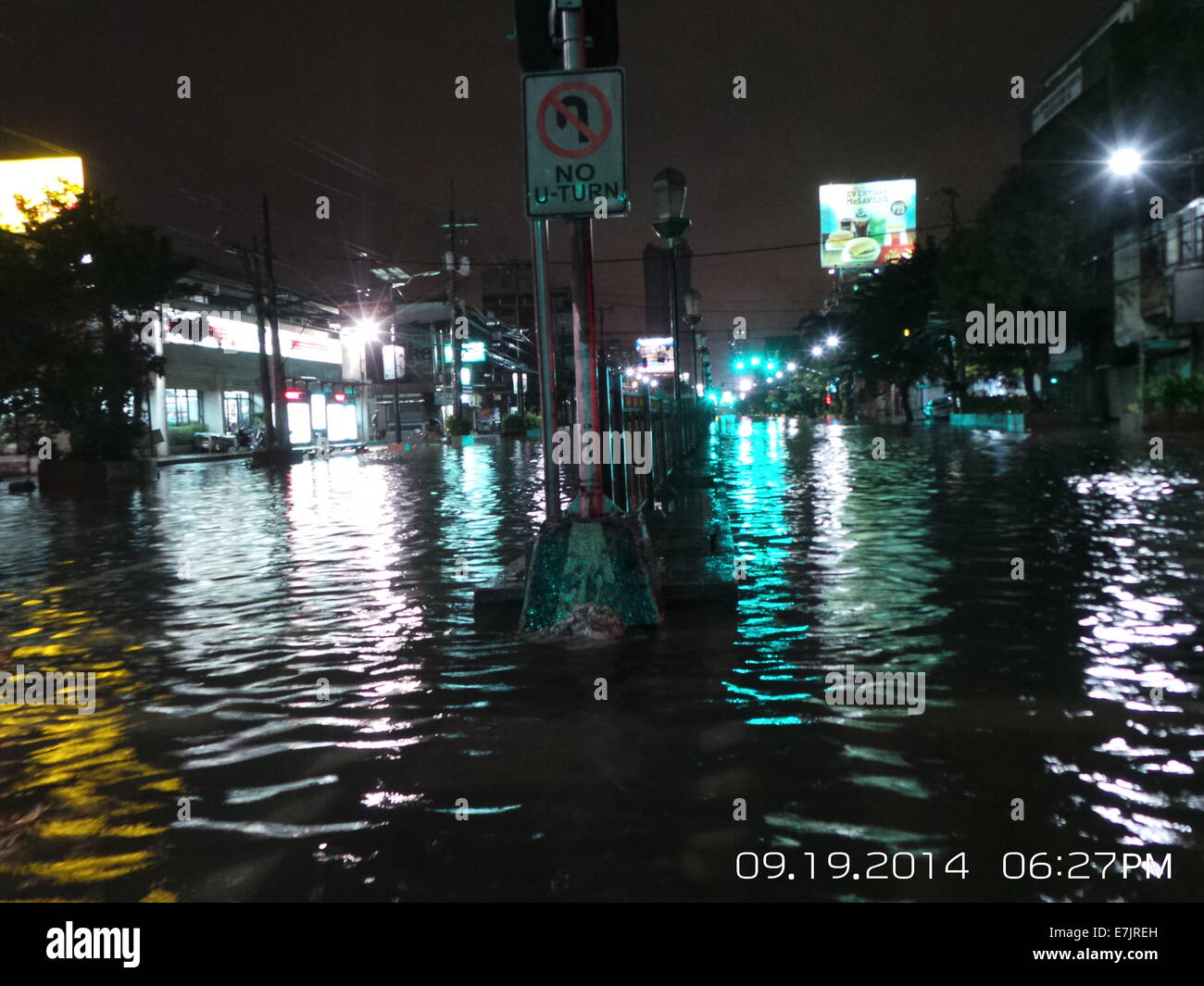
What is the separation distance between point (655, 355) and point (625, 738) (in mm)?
89988

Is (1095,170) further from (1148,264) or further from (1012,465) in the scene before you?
(1012,465)

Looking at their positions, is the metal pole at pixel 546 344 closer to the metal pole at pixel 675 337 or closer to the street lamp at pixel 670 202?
the street lamp at pixel 670 202

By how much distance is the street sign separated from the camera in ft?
20.5

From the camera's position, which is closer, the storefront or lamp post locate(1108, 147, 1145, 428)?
lamp post locate(1108, 147, 1145, 428)

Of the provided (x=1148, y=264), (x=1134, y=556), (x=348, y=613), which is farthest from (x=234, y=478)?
(x=1148, y=264)

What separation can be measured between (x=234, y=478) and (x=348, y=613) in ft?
72.0

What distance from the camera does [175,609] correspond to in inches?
323

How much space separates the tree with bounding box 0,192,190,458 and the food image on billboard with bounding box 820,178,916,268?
2295 inches

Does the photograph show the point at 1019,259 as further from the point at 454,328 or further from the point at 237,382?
the point at 237,382
